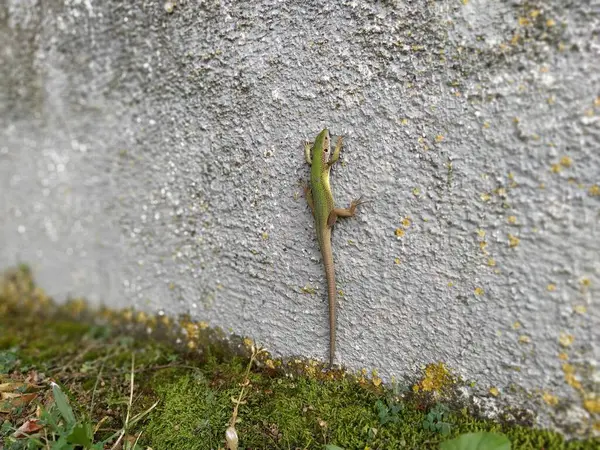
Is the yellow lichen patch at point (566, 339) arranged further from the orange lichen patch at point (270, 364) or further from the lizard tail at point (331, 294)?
the orange lichen patch at point (270, 364)

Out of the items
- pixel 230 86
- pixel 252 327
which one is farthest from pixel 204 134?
pixel 252 327

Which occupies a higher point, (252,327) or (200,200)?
(200,200)

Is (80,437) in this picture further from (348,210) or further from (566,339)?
(566,339)

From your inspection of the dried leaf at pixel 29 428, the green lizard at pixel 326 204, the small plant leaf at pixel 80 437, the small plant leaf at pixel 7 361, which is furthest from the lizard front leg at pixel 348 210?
the small plant leaf at pixel 7 361

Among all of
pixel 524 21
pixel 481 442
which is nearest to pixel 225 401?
pixel 481 442

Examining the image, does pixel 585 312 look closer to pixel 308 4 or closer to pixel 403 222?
pixel 403 222

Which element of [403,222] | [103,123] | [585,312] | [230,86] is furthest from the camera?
[103,123]
